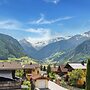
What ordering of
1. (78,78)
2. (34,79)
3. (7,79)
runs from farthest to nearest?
1. (34,79)
2. (78,78)
3. (7,79)

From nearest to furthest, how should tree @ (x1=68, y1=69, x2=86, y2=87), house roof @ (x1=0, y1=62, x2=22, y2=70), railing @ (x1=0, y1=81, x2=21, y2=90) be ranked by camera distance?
railing @ (x1=0, y1=81, x2=21, y2=90), house roof @ (x1=0, y1=62, x2=22, y2=70), tree @ (x1=68, y1=69, x2=86, y2=87)

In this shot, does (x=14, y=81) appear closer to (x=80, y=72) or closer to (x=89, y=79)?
(x=89, y=79)

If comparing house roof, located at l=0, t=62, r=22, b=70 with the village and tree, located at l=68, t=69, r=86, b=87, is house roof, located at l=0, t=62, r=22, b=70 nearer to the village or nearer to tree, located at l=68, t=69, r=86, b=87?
the village

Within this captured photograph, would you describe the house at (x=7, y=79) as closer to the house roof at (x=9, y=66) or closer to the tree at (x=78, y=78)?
the house roof at (x=9, y=66)

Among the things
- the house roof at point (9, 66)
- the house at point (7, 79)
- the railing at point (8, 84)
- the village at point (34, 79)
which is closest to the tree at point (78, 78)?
the village at point (34, 79)

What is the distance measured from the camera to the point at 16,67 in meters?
42.9

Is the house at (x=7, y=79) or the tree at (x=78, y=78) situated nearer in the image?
the house at (x=7, y=79)

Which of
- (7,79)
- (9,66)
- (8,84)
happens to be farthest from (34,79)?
(8,84)

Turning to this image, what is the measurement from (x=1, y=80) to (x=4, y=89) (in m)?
1.28

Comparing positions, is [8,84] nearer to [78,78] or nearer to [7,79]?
[7,79]

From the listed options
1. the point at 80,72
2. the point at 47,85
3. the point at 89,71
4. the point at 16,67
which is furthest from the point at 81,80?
the point at 16,67

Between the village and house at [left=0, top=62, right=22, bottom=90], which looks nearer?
house at [left=0, top=62, right=22, bottom=90]

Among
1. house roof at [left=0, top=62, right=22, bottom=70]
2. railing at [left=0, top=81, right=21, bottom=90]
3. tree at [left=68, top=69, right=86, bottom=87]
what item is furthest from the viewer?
tree at [left=68, top=69, right=86, bottom=87]

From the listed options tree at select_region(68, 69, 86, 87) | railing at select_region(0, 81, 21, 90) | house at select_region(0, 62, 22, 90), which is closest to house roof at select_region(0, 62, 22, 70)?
house at select_region(0, 62, 22, 90)
